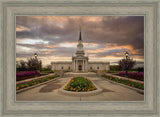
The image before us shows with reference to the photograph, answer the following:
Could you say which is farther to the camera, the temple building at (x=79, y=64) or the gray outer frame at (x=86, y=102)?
the temple building at (x=79, y=64)

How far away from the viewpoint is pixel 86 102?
411 cm

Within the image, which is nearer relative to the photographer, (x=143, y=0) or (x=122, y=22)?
(x=143, y=0)

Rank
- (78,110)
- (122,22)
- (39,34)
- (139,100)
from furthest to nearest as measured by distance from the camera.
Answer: (39,34) → (122,22) → (139,100) → (78,110)

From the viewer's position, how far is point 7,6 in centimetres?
412

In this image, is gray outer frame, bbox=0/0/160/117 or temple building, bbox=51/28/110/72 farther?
temple building, bbox=51/28/110/72

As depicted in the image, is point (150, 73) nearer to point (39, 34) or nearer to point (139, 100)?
point (139, 100)

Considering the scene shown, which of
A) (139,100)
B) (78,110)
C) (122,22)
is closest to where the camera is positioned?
(78,110)

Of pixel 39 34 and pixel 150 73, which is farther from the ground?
pixel 39 34

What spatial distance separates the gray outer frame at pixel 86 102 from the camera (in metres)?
3.98

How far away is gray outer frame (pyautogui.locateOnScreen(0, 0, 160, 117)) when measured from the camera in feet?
13.1

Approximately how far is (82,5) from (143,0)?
9.34 feet

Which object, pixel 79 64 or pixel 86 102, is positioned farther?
pixel 79 64

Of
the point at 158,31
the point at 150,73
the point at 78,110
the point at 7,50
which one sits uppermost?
the point at 158,31

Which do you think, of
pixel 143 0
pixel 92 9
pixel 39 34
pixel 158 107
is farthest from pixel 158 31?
pixel 39 34
